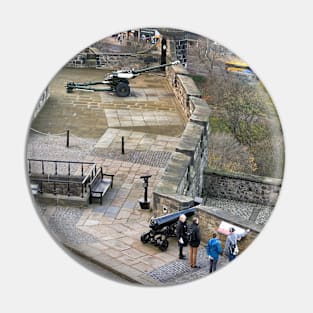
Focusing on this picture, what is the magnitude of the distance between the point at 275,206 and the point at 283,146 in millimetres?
788

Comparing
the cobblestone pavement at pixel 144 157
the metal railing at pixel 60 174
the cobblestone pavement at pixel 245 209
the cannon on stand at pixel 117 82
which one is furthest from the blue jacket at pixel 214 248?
the cannon on stand at pixel 117 82

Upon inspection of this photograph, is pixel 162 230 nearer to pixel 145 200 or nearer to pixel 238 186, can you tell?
pixel 145 200

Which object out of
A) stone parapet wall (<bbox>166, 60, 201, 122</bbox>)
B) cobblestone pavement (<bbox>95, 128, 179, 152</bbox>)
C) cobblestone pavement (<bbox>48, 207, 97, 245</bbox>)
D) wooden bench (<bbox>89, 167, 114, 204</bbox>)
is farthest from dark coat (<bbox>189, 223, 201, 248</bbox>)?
stone parapet wall (<bbox>166, 60, 201, 122</bbox>)

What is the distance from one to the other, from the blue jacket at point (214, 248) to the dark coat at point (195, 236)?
123mm

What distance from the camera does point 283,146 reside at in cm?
1085

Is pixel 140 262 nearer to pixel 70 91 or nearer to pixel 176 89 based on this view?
pixel 70 91

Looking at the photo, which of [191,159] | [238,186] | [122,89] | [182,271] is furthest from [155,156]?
[182,271]

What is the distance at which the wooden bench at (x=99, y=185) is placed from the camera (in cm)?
1116

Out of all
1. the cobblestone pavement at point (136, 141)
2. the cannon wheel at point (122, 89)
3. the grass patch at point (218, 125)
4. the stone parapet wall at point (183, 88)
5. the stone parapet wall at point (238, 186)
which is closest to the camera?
the stone parapet wall at point (238, 186)

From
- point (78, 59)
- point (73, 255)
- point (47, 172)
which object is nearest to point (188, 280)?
point (73, 255)

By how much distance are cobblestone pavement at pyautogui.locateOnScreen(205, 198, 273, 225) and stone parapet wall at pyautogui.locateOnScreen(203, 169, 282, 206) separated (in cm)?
10

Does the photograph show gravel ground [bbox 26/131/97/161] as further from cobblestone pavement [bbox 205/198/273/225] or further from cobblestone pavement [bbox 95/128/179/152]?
cobblestone pavement [bbox 205/198/273/225]

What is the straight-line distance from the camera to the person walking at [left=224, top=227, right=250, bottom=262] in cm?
1069

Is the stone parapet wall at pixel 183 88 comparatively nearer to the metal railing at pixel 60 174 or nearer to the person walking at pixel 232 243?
the metal railing at pixel 60 174
